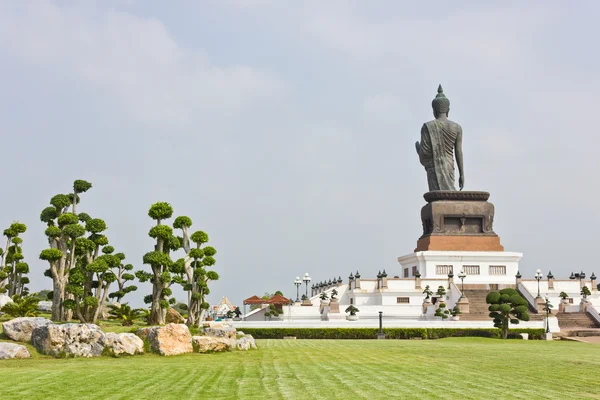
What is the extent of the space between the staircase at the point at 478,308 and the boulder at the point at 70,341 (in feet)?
104

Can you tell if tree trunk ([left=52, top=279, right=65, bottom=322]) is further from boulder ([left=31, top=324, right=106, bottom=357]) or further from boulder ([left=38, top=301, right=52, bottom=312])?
boulder ([left=31, top=324, right=106, bottom=357])

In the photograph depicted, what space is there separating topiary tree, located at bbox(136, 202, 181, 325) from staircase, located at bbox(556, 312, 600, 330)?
79.5 feet

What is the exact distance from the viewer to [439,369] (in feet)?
59.3

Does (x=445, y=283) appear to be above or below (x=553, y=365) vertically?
above

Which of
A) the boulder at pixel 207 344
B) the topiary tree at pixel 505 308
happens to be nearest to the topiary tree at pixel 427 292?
the topiary tree at pixel 505 308

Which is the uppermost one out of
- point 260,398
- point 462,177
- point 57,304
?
point 462,177

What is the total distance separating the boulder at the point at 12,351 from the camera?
20.1m

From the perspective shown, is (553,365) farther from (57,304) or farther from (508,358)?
(57,304)

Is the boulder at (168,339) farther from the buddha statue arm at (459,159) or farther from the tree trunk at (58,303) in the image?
the buddha statue arm at (459,159)

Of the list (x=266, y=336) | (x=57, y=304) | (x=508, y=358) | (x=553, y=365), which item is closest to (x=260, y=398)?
(x=553, y=365)

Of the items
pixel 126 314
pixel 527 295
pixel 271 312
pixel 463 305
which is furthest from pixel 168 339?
pixel 527 295

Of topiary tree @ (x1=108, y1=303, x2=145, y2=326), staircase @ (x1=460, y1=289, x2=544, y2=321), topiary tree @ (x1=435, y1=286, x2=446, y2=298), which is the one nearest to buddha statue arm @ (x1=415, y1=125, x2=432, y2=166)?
staircase @ (x1=460, y1=289, x2=544, y2=321)

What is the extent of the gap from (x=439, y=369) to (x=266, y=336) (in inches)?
1027

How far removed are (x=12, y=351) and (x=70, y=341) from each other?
1.57 metres
